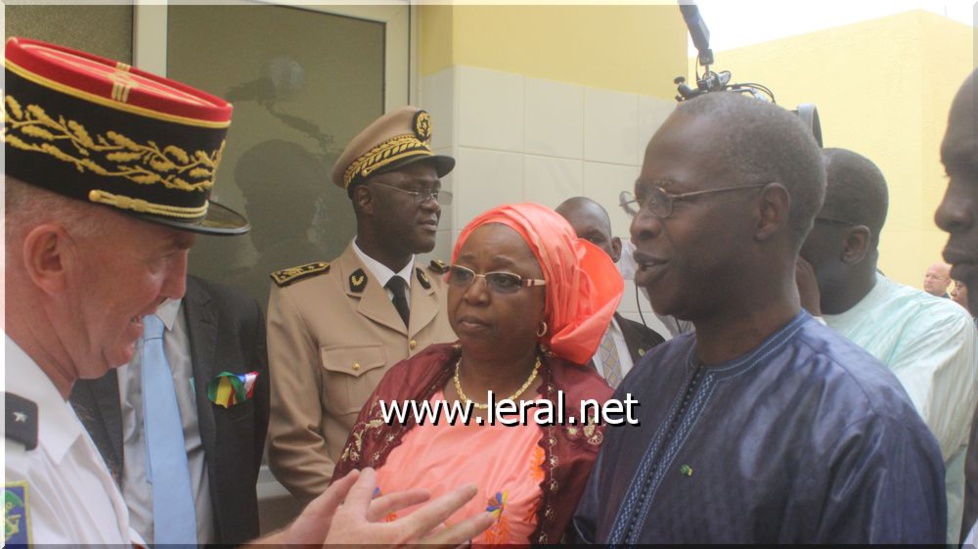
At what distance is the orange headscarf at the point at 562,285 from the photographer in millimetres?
2417

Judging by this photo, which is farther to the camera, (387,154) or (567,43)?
(567,43)

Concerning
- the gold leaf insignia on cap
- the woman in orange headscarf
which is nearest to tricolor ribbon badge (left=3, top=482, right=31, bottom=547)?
the woman in orange headscarf

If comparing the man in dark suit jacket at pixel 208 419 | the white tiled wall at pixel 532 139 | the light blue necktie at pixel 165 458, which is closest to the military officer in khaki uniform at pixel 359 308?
the man in dark suit jacket at pixel 208 419

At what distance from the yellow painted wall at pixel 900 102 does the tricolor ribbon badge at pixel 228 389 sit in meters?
7.18

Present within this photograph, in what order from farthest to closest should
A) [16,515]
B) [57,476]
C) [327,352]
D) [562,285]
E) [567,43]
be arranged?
[567,43] → [327,352] → [562,285] → [57,476] → [16,515]

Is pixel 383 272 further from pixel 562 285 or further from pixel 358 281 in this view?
pixel 562 285

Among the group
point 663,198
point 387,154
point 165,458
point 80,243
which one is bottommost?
point 165,458

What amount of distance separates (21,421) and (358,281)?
192 cm

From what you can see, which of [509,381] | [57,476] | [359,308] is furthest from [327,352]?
[57,476]

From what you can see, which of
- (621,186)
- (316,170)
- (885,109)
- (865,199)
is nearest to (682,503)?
(865,199)

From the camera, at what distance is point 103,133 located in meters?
1.44

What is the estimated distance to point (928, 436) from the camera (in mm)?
1419

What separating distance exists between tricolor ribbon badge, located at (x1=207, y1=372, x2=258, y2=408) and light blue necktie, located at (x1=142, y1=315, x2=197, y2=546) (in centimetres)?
12

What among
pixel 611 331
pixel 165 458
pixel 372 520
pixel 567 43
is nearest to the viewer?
pixel 372 520
